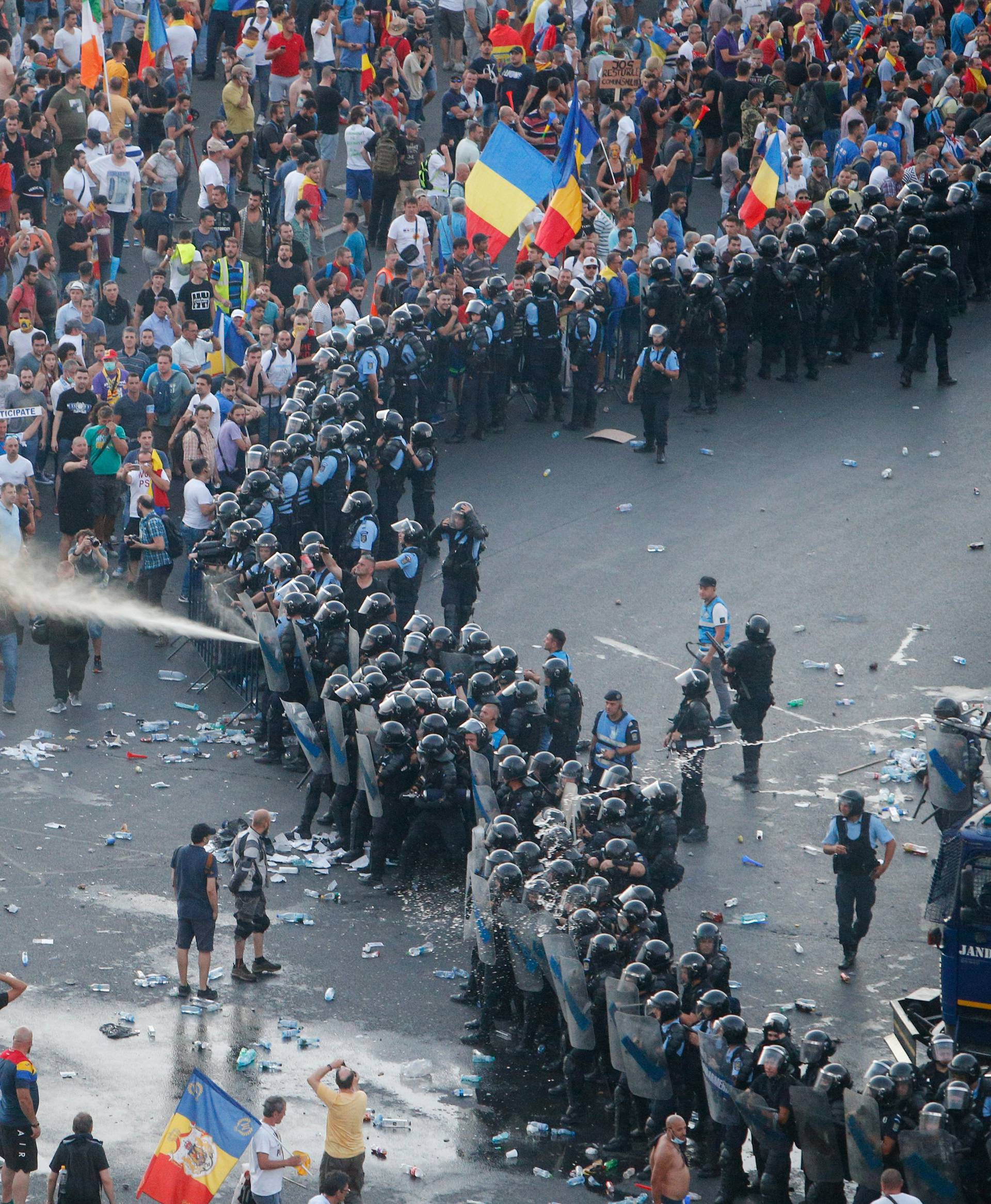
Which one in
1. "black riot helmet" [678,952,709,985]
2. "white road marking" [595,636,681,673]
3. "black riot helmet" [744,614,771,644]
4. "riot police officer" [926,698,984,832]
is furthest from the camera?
"white road marking" [595,636,681,673]

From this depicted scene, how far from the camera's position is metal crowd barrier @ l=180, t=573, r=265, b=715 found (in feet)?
72.1

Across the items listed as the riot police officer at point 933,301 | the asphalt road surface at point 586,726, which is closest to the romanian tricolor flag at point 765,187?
the riot police officer at point 933,301

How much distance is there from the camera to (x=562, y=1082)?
1611cm

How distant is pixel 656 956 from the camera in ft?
51.0

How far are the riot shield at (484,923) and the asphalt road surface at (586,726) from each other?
2.15 ft

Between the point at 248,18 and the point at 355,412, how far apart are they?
11.3 metres

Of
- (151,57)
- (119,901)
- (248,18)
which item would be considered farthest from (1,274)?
(119,901)

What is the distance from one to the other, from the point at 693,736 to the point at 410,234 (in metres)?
11.0

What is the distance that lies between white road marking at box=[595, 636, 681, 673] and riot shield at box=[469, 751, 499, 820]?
165 inches

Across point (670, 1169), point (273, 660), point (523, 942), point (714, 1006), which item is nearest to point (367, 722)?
point (273, 660)

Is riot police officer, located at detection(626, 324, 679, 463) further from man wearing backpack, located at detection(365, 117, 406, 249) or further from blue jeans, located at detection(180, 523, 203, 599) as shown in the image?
blue jeans, located at detection(180, 523, 203, 599)

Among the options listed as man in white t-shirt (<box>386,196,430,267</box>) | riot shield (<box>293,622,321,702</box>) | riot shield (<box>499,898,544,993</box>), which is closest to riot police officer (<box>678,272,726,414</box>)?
man in white t-shirt (<box>386,196,430,267</box>)

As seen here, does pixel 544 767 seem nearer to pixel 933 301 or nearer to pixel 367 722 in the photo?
pixel 367 722

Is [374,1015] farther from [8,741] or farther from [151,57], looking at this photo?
[151,57]
